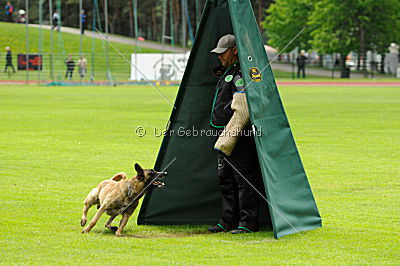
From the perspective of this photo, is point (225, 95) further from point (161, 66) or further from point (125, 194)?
point (161, 66)

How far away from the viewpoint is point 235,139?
8.66 meters

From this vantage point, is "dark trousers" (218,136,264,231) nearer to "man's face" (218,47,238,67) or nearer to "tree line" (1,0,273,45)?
"man's face" (218,47,238,67)

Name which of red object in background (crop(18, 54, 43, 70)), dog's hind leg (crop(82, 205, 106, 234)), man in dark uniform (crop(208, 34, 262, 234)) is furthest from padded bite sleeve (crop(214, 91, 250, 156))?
red object in background (crop(18, 54, 43, 70))

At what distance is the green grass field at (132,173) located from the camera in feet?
25.7

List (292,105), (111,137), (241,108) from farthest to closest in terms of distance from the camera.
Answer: (292,105) < (111,137) < (241,108)

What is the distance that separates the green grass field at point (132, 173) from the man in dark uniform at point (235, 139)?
0.36 m

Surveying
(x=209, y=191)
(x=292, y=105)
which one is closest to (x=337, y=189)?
→ (x=209, y=191)

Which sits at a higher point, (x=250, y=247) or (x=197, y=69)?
(x=197, y=69)

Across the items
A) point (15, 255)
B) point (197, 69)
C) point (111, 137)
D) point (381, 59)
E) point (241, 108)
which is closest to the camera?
point (15, 255)

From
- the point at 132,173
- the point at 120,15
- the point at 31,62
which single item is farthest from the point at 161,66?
the point at 120,15

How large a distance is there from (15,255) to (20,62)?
174 feet

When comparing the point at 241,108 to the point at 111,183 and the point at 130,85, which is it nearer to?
the point at 111,183

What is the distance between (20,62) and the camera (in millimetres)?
58875

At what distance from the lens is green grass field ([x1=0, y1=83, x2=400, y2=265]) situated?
7848mm
